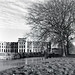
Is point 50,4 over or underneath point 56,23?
over

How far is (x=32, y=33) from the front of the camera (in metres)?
37.6

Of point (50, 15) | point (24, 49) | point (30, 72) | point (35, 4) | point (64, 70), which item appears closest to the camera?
point (30, 72)

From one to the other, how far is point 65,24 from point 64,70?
24593 mm

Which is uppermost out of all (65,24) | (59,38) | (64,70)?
(65,24)

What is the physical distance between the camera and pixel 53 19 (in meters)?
35.7

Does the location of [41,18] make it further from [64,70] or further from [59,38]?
[64,70]

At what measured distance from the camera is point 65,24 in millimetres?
37062

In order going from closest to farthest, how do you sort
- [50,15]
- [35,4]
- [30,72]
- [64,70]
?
[30,72], [64,70], [50,15], [35,4]

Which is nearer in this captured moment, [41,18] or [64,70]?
[64,70]

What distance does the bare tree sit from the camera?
116 feet

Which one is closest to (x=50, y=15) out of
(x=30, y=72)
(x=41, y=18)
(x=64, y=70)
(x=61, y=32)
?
(x=41, y=18)

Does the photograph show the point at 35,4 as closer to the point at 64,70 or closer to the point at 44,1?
the point at 44,1

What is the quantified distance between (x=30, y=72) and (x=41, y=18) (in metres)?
26.5

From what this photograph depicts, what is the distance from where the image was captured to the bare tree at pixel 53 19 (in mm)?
35350
